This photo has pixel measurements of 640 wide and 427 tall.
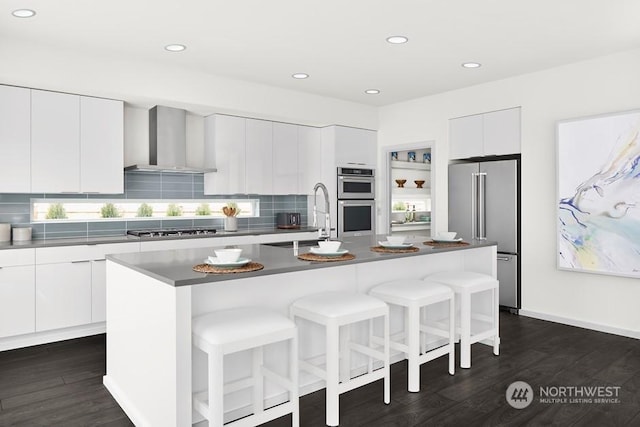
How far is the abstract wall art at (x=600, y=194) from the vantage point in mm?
4086

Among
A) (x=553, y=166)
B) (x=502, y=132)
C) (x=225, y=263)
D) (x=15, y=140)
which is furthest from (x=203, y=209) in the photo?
(x=553, y=166)

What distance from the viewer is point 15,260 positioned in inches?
151

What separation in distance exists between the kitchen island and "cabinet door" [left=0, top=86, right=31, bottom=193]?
65.2 inches

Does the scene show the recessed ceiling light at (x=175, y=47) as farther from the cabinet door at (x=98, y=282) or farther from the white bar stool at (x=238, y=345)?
the white bar stool at (x=238, y=345)

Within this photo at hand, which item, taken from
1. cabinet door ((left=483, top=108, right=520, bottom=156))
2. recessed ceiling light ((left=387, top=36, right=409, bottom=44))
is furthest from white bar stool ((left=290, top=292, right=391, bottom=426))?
cabinet door ((left=483, top=108, right=520, bottom=156))

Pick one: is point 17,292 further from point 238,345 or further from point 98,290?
point 238,345

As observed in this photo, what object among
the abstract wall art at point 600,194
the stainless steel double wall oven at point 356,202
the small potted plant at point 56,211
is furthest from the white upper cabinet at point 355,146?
the small potted plant at point 56,211

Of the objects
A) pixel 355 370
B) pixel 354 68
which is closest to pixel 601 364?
pixel 355 370

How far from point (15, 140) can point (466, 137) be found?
453 cm

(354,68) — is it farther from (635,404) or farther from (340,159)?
(635,404)

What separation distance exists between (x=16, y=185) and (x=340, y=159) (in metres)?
3.58

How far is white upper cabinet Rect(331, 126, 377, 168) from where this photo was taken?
6.09 m

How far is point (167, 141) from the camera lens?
4.93 m

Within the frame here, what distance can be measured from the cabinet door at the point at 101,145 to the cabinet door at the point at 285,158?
72.6 inches
